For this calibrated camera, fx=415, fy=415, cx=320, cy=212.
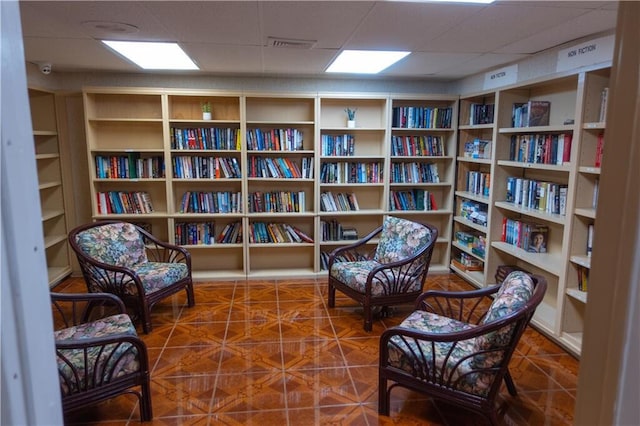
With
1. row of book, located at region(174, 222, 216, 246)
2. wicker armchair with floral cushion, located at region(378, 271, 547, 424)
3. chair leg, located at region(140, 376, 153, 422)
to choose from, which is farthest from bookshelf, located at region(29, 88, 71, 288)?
wicker armchair with floral cushion, located at region(378, 271, 547, 424)

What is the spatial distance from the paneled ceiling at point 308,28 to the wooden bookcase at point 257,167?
0.92 meters

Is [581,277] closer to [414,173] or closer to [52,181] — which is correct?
[414,173]

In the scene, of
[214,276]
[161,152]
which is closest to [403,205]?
[214,276]

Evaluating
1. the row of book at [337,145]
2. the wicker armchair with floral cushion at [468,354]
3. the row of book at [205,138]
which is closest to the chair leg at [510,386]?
the wicker armchair with floral cushion at [468,354]

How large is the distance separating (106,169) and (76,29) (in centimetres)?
211

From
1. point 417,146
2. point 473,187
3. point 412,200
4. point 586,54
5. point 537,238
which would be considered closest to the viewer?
point 586,54

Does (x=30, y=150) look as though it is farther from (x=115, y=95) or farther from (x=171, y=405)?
(x=115, y=95)

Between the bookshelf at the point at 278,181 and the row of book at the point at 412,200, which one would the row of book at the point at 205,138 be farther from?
the row of book at the point at 412,200

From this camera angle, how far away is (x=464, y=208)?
187 inches

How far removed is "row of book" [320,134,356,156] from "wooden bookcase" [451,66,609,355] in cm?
129

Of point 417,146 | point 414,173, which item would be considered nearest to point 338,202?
point 414,173

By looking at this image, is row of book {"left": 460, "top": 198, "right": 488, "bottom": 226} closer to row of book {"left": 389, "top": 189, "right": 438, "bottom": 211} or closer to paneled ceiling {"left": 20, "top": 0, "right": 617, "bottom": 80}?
row of book {"left": 389, "top": 189, "right": 438, "bottom": 211}

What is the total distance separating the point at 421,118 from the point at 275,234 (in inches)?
85.0

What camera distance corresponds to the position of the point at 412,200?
16.4ft
